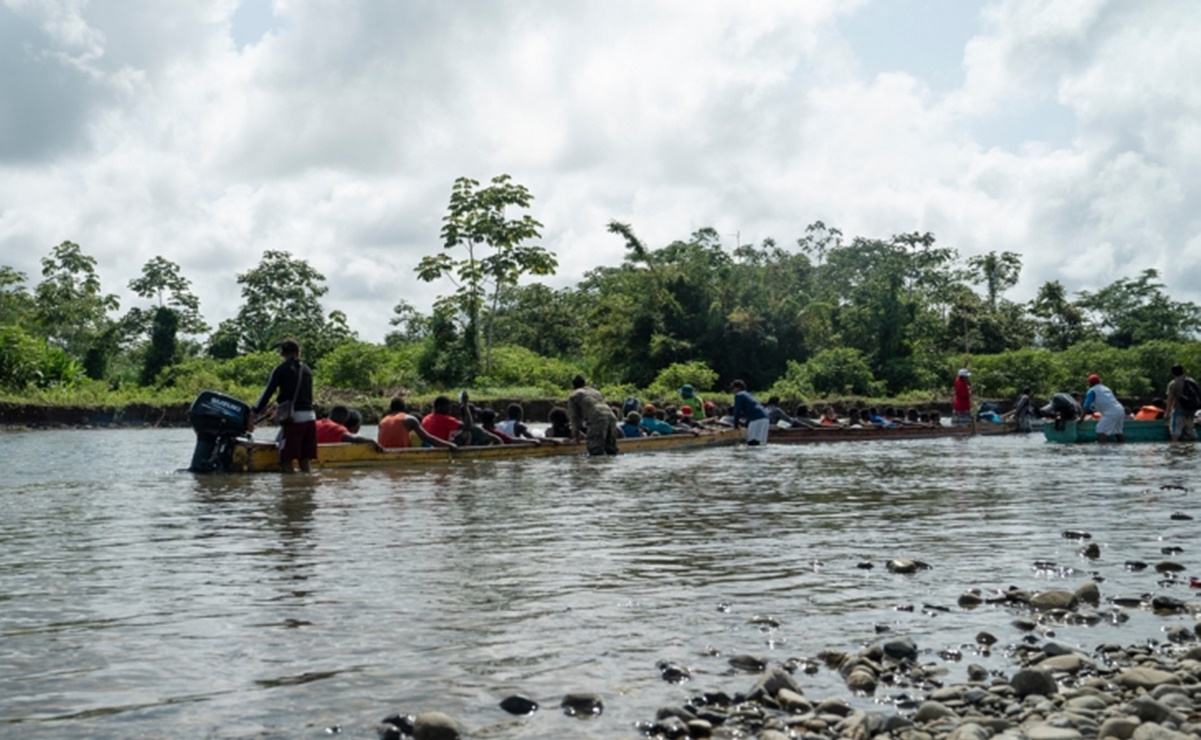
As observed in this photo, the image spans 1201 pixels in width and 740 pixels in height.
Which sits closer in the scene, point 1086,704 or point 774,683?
point 1086,704

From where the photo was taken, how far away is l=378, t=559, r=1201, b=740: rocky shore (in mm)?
4148

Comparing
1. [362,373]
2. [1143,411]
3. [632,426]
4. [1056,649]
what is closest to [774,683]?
[1056,649]

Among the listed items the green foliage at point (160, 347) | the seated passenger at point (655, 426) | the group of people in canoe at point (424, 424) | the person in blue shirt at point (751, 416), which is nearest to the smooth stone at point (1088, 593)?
the group of people in canoe at point (424, 424)

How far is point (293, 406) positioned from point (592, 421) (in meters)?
6.75

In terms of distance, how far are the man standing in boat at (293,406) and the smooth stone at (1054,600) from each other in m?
10.1

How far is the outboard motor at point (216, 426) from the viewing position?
15789mm

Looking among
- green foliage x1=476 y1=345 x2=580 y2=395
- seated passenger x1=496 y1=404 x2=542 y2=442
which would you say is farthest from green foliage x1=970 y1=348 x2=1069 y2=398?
seated passenger x1=496 y1=404 x2=542 y2=442

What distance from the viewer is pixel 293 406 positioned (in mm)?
15062

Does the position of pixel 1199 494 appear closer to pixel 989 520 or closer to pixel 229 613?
pixel 989 520

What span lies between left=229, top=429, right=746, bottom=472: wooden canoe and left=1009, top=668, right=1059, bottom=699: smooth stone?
12716mm

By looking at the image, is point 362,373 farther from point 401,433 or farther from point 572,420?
point 401,433

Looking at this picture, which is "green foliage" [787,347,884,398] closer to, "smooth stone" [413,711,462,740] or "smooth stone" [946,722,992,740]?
"smooth stone" [946,722,992,740]

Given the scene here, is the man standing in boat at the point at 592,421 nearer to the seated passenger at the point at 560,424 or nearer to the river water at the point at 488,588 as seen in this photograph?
the seated passenger at the point at 560,424

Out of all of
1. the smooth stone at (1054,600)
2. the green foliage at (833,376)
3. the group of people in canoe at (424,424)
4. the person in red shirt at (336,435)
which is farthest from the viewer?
the green foliage at (833,376)
